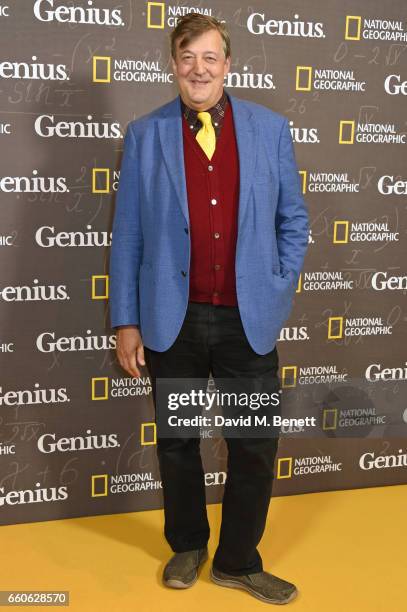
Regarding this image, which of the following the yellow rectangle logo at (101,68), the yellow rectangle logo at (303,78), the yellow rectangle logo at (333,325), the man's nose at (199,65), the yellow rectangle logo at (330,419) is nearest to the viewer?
the man's nose at (199,65)

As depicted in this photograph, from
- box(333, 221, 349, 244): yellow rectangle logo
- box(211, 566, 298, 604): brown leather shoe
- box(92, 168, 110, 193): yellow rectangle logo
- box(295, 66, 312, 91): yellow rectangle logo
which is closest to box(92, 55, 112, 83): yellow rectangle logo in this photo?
box(92, 168, 110, 193): yellow rectangle logo

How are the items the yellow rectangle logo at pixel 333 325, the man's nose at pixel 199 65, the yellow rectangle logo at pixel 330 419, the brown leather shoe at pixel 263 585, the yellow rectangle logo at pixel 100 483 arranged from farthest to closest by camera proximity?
1. the yellow rectangle logo at pixel 330 419
2. the yellow rectangle logo at pixel 333 325
3. the yellow rectangle logo at pixel 100 483
4. the brown leather shoe at pixel 263 585
5. the man's nose at pixel 199 65

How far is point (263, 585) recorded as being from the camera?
97.3 inches

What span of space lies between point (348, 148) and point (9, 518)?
6.84 feet

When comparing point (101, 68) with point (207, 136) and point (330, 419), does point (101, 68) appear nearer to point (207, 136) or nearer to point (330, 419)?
point (207, 136)

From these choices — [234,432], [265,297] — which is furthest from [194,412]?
[265,297]

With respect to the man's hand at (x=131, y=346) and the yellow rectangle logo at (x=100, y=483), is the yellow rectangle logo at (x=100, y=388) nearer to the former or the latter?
the yellow rectangle logo at (x=100, y=483)

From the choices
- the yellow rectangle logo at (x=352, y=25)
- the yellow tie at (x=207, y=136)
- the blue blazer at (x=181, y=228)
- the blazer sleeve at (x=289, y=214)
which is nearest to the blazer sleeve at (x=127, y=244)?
the blue blazer at (x=181, y=228)

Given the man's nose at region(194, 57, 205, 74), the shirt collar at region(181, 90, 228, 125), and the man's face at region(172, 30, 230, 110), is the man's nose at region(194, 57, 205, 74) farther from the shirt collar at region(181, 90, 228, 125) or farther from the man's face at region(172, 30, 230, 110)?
the shirt collar at region(181, 90, 228, 125)

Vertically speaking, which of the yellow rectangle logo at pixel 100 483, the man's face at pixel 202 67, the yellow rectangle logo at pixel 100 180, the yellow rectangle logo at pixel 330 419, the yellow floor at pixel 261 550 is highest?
the man's face at pixel 202 67

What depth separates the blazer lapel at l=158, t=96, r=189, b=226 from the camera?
224 centimetres

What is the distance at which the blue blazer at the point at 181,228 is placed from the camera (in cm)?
227

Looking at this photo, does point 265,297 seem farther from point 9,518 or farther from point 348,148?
point 9,518

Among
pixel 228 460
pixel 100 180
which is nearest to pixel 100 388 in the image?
pixel 228 460
